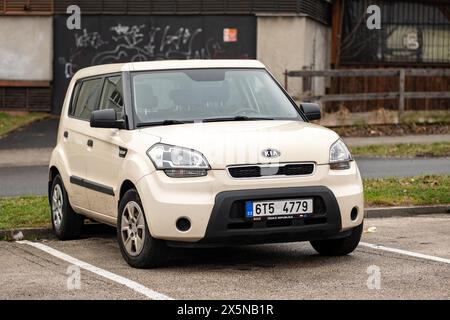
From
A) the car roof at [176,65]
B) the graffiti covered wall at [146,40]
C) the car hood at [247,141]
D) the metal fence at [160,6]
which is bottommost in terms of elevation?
the car hood at [247,141]

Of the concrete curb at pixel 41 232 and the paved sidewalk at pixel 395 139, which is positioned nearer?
the concrete curb at pixel 41 232

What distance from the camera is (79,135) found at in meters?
10.3

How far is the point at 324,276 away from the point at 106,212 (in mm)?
2262

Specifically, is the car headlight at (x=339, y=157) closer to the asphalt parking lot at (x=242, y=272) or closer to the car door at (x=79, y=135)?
the asphalt parking lot at (x=242, y=272)

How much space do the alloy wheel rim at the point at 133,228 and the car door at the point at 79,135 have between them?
1.19 meters

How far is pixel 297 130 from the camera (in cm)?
884

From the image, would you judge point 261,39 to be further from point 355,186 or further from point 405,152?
point 355,186

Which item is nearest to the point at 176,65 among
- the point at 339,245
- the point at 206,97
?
the point at 206,97

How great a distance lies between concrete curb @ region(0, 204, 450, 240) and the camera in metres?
10.6

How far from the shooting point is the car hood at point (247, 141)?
27.3ft

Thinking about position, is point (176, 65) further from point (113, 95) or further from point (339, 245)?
point (339, 245)

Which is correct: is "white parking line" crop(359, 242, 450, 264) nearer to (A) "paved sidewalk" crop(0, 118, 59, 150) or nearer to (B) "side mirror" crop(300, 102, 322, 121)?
(B) "side mirror" crop(300, 102, 322, 121)

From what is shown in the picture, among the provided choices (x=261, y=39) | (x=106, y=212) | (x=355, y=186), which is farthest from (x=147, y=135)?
(x=261, y=39)

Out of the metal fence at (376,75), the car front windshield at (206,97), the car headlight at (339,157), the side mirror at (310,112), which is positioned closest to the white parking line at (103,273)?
the car front windshield at (206,97)
